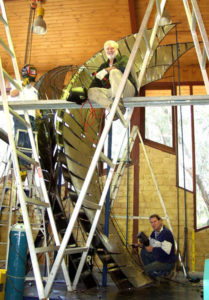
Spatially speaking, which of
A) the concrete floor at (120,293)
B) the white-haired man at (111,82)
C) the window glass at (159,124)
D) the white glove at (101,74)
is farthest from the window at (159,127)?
the white glove at (101,74)

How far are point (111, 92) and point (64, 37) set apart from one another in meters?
6.99

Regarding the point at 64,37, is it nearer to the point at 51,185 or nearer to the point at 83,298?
the point at 51,185

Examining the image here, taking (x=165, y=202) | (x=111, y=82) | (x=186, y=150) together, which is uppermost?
(x=186, y=150)

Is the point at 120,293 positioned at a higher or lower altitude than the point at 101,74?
lower

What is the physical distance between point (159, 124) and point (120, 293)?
645cm

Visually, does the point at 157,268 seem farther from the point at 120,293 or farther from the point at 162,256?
the point at 120,293

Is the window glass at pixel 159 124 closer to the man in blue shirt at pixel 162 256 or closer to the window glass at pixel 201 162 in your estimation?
the window glass at pixel 201 162

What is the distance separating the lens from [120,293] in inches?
157

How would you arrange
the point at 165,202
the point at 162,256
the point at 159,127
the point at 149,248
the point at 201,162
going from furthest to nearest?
1. the point at 159,127
2. the point at 201,162
3. the point at 165,202
4. the point at 149,248
5. the point at 162,256

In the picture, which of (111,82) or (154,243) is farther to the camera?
(154,243)

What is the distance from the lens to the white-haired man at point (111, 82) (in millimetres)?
3262

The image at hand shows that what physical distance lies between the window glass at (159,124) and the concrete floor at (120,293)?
5.36 metres

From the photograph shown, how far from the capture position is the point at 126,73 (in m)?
3.15

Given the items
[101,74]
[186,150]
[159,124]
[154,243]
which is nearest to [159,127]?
[159,124]
